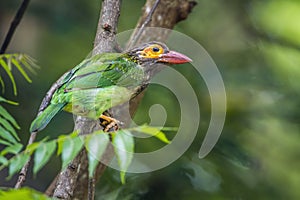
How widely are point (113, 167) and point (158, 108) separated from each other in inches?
20.9

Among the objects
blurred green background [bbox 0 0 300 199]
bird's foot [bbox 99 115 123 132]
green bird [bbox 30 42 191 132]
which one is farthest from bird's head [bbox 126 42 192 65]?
blurred green background [bbox 0 0 300 199]

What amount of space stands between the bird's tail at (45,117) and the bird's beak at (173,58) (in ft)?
1.63

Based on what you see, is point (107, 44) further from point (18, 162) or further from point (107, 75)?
point (18, 162)

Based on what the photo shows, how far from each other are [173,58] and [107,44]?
0.27 meters

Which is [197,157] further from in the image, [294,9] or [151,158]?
[294,9]

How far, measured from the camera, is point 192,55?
359 cm

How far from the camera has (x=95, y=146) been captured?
1473 mm

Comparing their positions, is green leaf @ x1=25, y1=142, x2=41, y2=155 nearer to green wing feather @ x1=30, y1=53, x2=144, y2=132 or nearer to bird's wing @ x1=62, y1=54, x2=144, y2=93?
green wing feather @ x1=30, y1=53, x2=144, y2=132

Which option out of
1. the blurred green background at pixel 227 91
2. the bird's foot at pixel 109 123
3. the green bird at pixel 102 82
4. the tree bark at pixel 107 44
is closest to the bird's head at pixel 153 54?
the green bird at pixel 102 82

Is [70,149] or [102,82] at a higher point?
[70,149]

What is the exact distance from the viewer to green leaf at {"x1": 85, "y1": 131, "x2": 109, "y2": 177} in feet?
4.70

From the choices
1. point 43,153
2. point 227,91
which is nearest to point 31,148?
point 43,153

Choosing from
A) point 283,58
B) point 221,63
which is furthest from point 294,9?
point 221,63

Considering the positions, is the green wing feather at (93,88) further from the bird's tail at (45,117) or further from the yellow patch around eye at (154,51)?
the yellow patch around eye at (154,51)
